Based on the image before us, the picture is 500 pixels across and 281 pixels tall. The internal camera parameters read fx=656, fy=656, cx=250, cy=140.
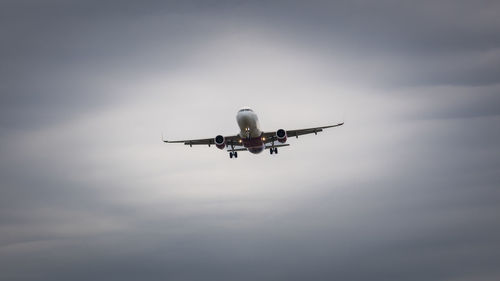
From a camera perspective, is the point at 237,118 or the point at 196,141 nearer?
the point at 237,118

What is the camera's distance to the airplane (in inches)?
3610

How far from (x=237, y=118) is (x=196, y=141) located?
13892mm

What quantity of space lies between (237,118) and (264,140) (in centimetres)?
911

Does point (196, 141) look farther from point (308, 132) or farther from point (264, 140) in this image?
point (308, 132)

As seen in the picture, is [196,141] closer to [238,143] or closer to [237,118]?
[238,143]

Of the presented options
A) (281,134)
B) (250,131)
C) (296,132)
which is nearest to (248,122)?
(250,131)

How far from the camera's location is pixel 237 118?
91438 millimetres

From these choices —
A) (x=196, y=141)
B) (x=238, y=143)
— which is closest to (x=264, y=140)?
(x=238, y=143)

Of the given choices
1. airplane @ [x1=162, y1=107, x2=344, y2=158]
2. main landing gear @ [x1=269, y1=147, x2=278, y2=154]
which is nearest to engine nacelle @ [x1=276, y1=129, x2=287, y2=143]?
airplane @ [x1=162, y1=107, x2=344, y2=158]

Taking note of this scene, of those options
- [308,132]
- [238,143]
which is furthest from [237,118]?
[308,132]

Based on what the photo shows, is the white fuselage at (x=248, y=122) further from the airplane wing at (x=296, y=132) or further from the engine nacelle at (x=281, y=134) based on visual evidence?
the airplane wing at (x=296, y=132)

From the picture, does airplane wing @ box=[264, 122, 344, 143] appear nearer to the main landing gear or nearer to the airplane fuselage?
the airplane fuselage

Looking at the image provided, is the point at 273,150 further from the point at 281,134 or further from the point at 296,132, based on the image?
the point at 281,134

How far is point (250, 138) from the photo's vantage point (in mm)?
96812
